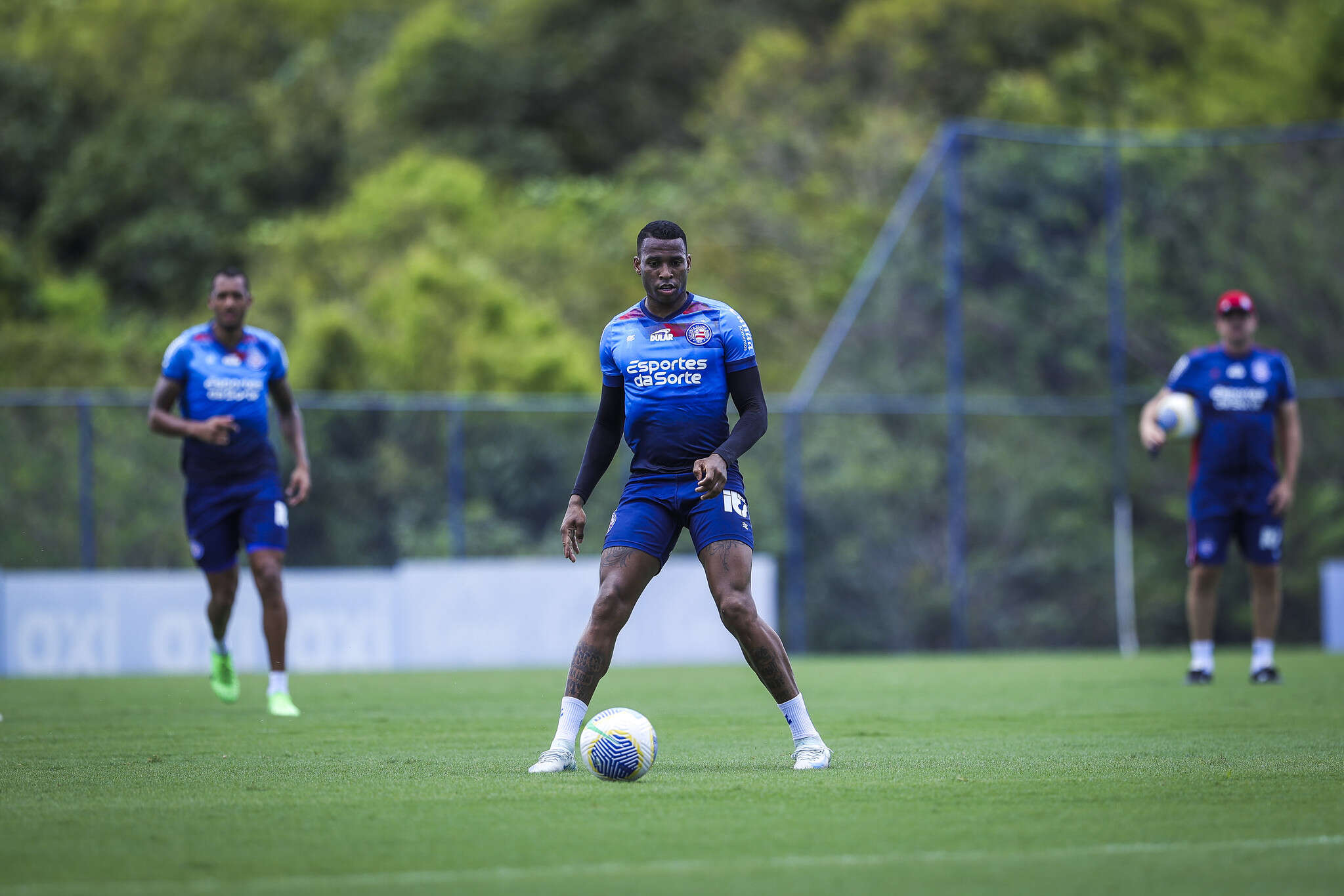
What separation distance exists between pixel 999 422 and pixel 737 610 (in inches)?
586

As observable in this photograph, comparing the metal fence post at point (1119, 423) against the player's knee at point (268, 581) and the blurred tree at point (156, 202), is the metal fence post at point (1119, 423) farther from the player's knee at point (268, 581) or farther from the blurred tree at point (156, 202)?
the blurred tree at point (156, 202)

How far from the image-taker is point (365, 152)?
140ft

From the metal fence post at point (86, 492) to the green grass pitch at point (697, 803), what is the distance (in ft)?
22.5

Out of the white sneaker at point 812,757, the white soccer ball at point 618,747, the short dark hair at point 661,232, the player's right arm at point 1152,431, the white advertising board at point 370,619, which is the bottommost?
the white advertising board at point 370,619

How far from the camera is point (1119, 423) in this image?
21141mm

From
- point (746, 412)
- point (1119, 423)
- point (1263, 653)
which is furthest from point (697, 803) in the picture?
point (1119, 423)

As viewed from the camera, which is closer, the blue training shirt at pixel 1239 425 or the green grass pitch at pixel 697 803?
the green grass pitch at pixel 697 803

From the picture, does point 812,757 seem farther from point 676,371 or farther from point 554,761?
point 676,371

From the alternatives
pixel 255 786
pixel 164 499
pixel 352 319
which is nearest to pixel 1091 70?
pixel 352 319

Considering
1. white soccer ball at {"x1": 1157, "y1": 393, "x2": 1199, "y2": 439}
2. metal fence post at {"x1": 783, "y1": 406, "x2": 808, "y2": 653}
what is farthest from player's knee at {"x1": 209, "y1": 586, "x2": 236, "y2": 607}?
metal fence post at {"x1": 783, "y1": 406, "x2": 808, "y2": 653}

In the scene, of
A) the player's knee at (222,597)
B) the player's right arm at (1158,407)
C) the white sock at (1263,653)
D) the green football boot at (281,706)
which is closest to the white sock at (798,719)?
the green football boot at (281,706)

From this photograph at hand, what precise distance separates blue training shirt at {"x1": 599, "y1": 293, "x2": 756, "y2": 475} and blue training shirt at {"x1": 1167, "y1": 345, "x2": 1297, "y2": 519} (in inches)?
234

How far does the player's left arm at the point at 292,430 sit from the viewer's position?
10.2m

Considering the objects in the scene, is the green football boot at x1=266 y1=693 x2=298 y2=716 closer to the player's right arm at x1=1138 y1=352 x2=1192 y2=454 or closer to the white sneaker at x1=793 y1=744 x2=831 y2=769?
the white sneaker at x1=793 y1=744 x2=831 y2=769
